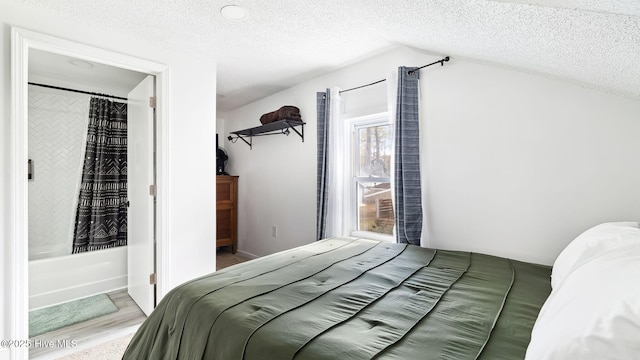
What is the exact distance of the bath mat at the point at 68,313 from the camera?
2.25m

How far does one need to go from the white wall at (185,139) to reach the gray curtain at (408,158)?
64.7 inches

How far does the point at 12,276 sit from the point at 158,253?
0.81 meters

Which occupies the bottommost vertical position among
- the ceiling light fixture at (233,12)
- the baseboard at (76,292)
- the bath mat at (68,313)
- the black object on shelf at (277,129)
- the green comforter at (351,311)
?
the bath mat at (68,313)

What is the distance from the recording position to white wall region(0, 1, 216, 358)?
206 centimetres

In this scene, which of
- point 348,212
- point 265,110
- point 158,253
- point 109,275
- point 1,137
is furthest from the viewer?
point 265,110

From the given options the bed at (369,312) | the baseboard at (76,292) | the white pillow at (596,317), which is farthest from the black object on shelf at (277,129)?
the white pillow at (596,317)

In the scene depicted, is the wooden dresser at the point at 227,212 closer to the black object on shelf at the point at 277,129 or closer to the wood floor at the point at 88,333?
the black object on shelf at the point at 277,129

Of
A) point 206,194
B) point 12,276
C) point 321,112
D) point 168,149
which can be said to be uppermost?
point 321,112

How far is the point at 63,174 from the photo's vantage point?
3254mm

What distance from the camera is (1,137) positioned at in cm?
170

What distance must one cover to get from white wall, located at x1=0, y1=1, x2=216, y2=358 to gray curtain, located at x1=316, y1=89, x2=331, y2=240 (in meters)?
0.99

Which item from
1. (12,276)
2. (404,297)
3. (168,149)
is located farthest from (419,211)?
(12,276)

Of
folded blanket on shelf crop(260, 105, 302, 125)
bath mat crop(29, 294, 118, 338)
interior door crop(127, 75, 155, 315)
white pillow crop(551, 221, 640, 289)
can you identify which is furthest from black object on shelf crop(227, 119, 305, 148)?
white pillow crop(551, 221, 640, 289)

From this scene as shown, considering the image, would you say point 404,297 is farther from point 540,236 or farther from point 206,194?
point 206,194
